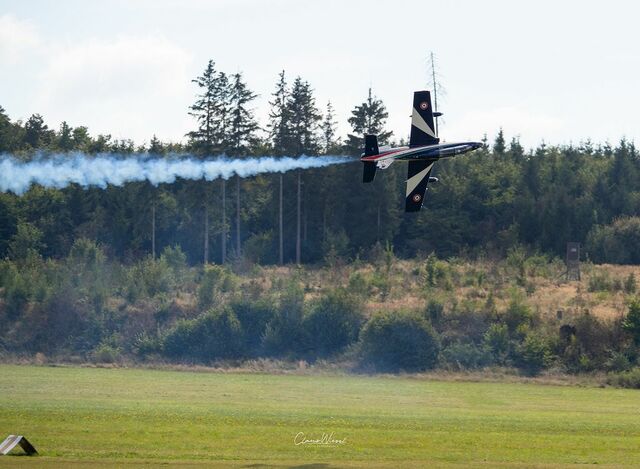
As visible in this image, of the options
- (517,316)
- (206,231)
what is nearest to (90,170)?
(517,316)

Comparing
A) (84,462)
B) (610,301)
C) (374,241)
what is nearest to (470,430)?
(84,462)

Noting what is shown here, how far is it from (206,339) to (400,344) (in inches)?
509

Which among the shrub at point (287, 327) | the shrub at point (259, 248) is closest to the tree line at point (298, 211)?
the shrub at point (259, 248)

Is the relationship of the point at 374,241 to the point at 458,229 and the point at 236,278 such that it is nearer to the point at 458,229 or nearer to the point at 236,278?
the point at 458,229

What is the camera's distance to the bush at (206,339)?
64188 mm

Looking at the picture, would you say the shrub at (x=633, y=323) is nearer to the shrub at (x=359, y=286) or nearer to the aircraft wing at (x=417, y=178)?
the shrub at (x=359, y=286)

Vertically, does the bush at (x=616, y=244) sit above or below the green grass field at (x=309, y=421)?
above

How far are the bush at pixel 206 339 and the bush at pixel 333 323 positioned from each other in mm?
4764

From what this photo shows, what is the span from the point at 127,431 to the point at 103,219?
60.0m

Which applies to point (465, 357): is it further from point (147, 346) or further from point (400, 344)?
point (147, 346)

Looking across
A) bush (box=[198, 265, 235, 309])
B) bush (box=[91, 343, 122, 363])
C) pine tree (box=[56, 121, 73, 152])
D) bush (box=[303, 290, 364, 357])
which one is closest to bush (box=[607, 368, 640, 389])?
bush (box=[303, 290, 364, 357])

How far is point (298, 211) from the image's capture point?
86.8m

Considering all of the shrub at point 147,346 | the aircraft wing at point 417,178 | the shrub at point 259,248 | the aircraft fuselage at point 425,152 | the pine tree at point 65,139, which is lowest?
the shrub at point 147,346

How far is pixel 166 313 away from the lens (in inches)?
2756
